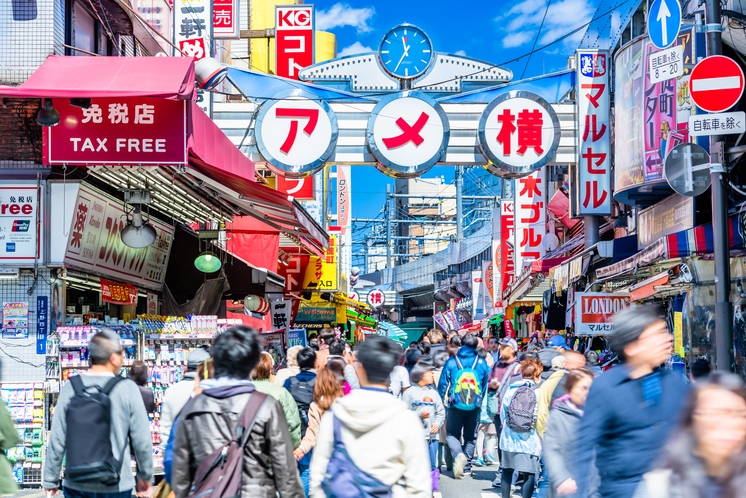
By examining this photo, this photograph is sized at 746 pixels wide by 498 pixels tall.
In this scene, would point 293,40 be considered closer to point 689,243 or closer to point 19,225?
point 19,225

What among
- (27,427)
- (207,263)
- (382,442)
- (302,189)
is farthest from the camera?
(302,189)

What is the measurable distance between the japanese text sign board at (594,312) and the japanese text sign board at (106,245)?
7544mm

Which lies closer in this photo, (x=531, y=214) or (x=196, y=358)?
(x=196, y=358)

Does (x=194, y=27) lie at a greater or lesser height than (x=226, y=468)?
greater

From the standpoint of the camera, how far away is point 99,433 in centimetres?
596

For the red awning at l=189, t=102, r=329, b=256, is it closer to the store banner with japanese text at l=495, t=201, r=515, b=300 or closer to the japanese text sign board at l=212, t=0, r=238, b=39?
the japanese text sign board at l=212, t=0, r=238, b=39

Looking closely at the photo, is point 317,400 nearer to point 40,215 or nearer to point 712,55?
point 40,215

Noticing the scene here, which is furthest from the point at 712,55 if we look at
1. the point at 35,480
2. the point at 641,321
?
the point at 35,480

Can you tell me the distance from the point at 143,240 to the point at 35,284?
7.77 ft

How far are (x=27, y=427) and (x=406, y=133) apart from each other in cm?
973

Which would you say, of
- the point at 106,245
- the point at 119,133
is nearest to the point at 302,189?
the point at 106,245

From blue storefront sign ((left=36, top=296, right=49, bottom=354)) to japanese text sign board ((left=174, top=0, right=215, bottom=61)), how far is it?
827 cm

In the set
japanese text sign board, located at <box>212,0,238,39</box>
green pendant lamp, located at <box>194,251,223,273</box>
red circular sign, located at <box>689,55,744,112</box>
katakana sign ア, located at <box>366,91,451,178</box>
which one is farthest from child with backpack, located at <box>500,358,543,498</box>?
japanese text sign board, located at <box>212,0,238,39</box>

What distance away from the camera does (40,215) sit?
36.3 feet
